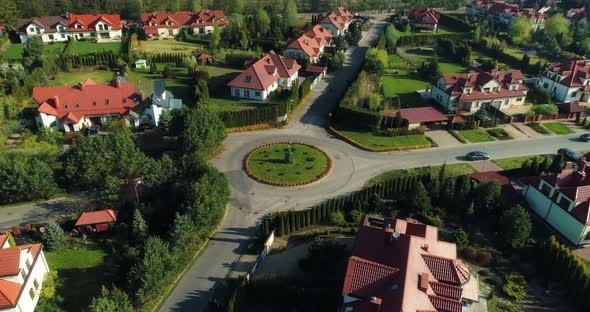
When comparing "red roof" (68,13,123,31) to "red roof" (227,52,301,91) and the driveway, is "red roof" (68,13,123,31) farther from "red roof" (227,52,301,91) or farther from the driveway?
the driveway

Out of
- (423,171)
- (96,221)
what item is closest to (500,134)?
(423,171)

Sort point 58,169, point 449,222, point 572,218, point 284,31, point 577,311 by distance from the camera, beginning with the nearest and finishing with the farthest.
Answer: point 577,311 → point 572,218 → point 449,222 → point 58,169 → point 284,31

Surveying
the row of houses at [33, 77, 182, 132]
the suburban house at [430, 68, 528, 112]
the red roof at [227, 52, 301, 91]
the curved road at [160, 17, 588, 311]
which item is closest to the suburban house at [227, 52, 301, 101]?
the red roof at [227, 52, 301, 91]

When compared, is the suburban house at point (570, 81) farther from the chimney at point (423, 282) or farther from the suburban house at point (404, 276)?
the chimney at point (423, 282)

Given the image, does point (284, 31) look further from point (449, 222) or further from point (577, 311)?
point (577, 311)

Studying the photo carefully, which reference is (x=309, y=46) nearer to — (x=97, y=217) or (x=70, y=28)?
(x=70, y=28)

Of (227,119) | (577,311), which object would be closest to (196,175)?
(227,119)
